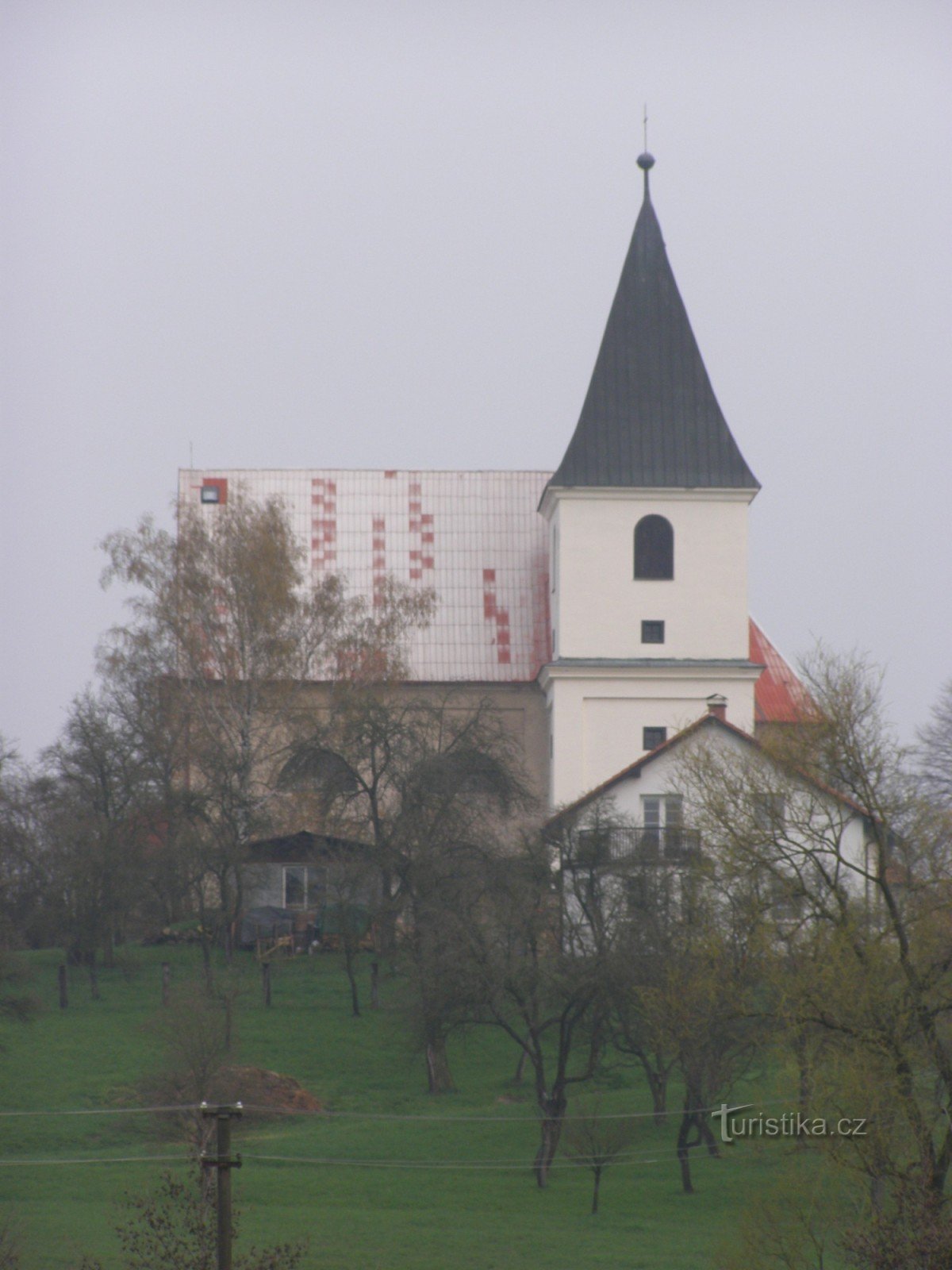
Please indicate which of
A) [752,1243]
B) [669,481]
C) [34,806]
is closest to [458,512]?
[669,481]

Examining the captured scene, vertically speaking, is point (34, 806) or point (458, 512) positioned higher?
point (458, 512)

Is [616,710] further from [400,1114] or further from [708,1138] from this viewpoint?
[708,1138]

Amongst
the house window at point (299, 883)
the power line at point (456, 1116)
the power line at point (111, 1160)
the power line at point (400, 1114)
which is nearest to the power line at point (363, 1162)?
the power line at point (111, 1160)

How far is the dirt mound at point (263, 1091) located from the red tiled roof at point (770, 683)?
67.0 ft

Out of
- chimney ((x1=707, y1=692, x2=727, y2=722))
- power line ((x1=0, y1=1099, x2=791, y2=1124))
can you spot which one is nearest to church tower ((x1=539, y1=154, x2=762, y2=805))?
chimney ((x1=707, y1=692, x2=727, y2=722))

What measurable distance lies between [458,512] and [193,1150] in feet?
104

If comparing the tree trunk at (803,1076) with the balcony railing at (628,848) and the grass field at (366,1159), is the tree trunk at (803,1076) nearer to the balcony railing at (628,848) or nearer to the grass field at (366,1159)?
the grass field at (366,1159)

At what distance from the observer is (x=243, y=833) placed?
4706 centimetres

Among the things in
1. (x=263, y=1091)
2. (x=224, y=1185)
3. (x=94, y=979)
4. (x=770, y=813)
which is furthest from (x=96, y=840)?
(x=224, y=1185)

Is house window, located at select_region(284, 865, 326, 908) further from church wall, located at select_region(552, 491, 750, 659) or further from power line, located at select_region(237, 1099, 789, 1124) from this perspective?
power line, located at select_region(237, 1099, 789, 1124)

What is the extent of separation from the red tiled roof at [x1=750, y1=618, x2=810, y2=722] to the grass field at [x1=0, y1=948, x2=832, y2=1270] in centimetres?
1583

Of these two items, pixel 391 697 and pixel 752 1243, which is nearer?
pixel 752 1243

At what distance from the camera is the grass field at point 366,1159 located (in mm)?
→ 29000

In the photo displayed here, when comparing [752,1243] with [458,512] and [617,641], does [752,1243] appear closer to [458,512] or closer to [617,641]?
[617,641]
